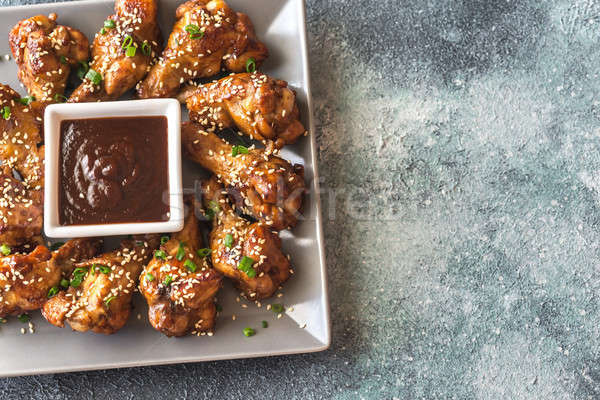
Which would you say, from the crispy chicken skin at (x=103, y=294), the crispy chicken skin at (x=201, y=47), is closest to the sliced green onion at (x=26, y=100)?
the crispy chicken skin at (x=201, y=47)

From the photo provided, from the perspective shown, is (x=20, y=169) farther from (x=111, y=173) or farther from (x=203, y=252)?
(x=203, y=252)

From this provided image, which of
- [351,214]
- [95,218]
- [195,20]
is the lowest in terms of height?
[351,214]

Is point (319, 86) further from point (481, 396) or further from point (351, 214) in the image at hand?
point (481, 396)

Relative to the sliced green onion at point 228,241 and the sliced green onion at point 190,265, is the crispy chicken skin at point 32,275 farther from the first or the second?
the sliced green onion at point 228,241

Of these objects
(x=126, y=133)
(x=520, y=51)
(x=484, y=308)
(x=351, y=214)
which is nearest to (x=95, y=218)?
(x=126, y=133)

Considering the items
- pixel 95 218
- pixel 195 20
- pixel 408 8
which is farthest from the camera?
pixel 408 8

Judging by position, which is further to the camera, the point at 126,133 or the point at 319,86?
the point at 319,86

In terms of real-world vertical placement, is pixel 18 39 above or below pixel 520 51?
above
